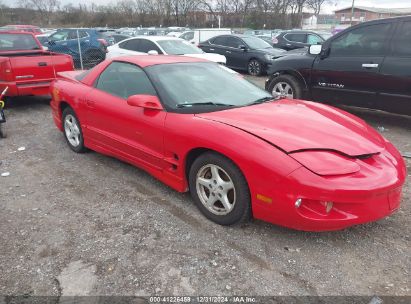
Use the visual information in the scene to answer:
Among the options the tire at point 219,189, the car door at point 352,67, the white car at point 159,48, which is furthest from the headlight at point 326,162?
the white car at point 159,48

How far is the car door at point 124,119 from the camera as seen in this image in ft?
11.4

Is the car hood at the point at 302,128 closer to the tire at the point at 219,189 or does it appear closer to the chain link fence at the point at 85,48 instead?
the tire at the point at 219,189

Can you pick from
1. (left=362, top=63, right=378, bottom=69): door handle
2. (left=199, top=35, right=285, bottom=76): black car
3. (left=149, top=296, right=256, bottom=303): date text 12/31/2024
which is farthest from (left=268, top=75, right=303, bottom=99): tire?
(left=199, top=35, right=285, bottom=76): black car

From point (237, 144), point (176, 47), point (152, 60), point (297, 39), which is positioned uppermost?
point (152, 60)

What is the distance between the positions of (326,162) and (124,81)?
7.99 feet

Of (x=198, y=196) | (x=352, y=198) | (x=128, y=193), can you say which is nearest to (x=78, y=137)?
(x=128, y=193)

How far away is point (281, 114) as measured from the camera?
10.8 feet

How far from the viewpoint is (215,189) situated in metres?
3.03

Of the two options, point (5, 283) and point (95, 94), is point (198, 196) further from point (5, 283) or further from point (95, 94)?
point (95, 94)

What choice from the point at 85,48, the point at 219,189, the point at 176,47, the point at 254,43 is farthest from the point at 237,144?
the point at 85,48

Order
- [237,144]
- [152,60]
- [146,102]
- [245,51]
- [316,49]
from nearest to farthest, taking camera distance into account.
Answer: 1. [237,144]
2. [146,102]
3. [152,60]
4. [316,49]
5. [245,51]

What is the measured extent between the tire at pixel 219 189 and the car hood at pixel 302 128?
0.34 metres

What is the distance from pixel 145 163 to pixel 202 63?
4.52ft

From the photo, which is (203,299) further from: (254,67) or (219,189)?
(254,67)
